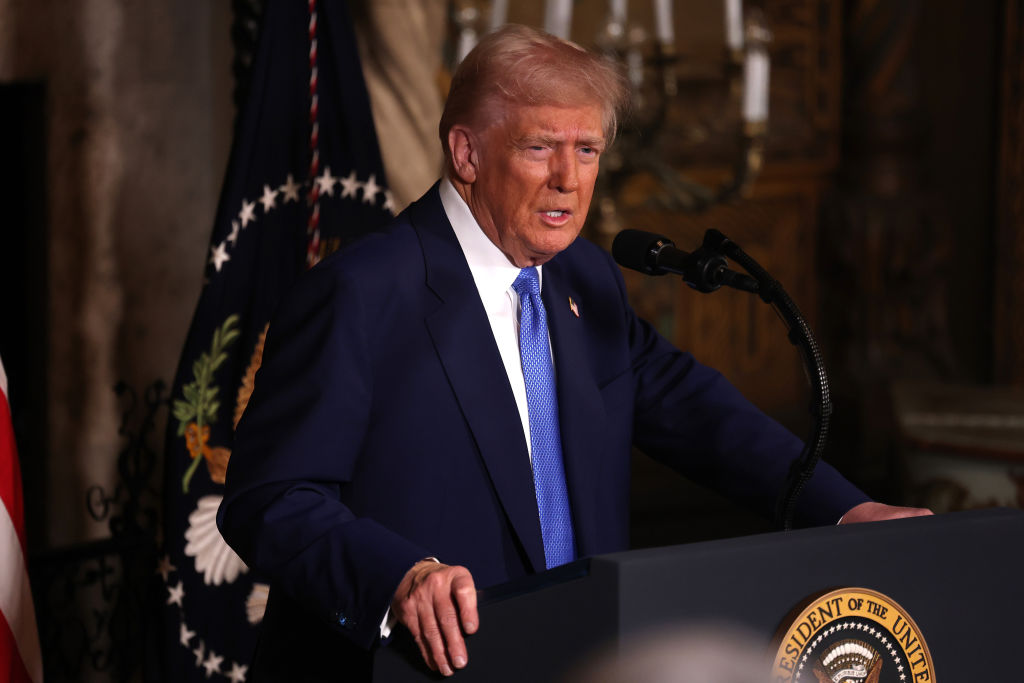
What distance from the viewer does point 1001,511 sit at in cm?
132

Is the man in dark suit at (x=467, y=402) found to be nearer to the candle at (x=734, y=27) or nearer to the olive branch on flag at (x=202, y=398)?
the olive branch on flag at (x=202, y=398)

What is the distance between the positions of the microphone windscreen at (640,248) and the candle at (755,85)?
66.7 inches

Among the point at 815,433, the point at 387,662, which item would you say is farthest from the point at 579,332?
the point at 387,662

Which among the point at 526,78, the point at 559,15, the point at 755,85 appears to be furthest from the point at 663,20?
the point at 526,78

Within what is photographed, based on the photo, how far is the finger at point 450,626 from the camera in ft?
3.83

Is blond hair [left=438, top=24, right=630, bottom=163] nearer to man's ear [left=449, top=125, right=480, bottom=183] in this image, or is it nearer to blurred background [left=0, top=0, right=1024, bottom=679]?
man's ear [left=449, top=125, right=480, bottom=183]

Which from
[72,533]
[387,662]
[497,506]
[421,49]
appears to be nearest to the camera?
[387,662]

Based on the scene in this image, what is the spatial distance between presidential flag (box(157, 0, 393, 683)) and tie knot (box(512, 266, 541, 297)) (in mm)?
861

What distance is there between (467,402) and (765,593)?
1.73 ft

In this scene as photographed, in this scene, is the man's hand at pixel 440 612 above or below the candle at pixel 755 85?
below

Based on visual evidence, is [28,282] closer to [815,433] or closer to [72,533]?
[72,533]

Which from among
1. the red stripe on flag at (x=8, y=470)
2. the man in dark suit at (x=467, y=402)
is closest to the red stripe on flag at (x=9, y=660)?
the red stripe on flag at (x=8, y=470)

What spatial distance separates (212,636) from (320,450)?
1167 mm

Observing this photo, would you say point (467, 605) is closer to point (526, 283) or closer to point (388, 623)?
point (388, 623)
